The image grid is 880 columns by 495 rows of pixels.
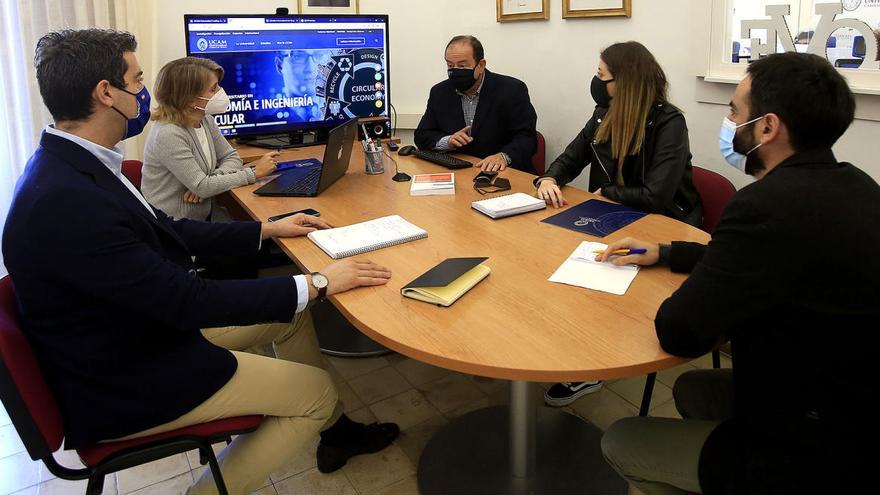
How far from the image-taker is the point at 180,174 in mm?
2400

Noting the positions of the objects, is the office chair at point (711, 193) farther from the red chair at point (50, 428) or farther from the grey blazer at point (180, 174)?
the grey blazer at point (180, 174)

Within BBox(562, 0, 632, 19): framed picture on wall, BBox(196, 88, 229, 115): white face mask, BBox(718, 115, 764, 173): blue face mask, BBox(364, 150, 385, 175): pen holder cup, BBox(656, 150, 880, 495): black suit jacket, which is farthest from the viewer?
BBox(562, 0, 632, 19): framed picture on wall

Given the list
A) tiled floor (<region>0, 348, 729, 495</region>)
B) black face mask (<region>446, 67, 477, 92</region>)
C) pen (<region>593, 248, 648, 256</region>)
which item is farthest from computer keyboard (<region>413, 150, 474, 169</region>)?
pen (<region>593, 248, 648, 256</region>)

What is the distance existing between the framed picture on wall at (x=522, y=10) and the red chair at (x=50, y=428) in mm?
2618

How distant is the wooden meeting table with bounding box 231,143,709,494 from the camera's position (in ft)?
4.03

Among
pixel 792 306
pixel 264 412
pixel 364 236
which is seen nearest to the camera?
pixel 792 306

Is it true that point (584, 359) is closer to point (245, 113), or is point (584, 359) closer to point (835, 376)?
point (835, 376)

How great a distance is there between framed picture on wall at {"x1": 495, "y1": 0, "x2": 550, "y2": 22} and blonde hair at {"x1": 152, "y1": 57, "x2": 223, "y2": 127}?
1.77m

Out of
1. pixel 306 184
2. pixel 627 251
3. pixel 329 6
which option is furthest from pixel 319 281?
pixel 329 6

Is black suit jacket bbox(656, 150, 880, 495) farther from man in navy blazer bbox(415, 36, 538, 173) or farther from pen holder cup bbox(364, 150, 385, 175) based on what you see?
man in navy blazer bbox(415, 36, 538, 173)

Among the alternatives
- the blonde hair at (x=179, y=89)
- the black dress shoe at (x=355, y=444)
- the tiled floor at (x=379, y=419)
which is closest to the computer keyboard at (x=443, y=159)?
the tiled floor at (x=379, y=419)

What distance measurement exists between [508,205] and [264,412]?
1.03 metres

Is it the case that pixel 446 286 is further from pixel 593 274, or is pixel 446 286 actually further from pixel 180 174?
pixel 180 174

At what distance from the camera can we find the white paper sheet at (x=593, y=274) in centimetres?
150
